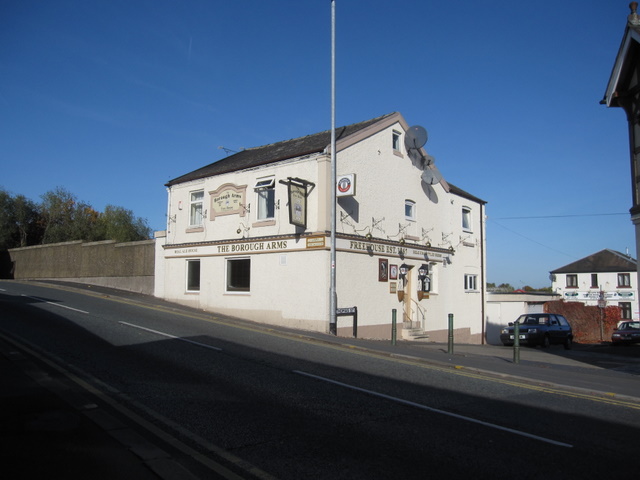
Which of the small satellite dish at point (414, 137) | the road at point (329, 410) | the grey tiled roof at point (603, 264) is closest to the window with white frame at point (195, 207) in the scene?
the small satellite dish at point (414, 137)

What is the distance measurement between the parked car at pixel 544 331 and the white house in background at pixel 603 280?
33865mm

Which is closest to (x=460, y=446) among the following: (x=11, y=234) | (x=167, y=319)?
(x=167, y=319)

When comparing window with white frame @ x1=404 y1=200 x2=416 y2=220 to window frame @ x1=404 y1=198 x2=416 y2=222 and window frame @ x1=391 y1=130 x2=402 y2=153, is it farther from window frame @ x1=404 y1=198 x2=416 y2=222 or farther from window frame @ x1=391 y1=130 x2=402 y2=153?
window frame @ x1=391 y1=130 x2=402 y2=153

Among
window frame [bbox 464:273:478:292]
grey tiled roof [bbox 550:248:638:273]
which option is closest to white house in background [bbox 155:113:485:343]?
window frame [bbox 464:273:478:292]

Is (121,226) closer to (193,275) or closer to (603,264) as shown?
(193,275)

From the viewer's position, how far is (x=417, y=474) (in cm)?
500

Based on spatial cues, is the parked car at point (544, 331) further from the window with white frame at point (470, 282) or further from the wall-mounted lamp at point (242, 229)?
the wall-mounted lamp at point (242, 229)

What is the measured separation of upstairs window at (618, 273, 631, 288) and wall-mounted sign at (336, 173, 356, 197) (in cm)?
4924

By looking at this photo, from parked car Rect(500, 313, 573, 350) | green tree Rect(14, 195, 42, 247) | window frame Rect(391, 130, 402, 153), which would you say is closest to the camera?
window frame Rect(391, 130, 402, 153)

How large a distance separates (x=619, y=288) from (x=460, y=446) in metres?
58.5

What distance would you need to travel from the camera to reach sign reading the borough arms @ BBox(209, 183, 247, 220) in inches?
827

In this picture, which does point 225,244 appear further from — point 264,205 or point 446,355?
point 446,355

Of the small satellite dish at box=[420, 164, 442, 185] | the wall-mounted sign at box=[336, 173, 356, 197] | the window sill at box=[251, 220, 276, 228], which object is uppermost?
the small satellite dish at box=[420, 164, 442, 185]

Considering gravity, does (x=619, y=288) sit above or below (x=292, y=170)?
below
